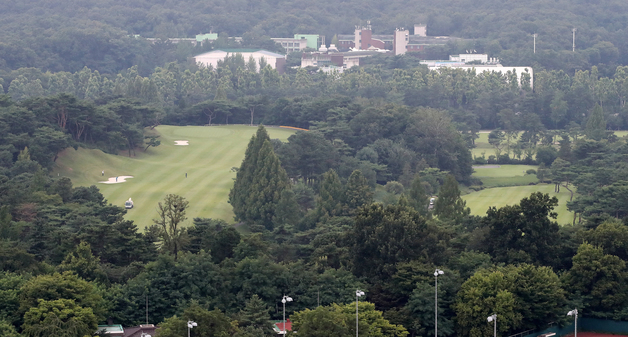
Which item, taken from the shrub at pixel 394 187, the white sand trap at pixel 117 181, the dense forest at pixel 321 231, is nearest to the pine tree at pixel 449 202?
the dense forest at pixel 321 231

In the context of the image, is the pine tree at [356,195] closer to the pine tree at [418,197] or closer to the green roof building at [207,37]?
the pine tree at [418,197]

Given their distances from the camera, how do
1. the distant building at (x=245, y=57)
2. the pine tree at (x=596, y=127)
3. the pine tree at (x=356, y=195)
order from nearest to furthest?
the pine tree at (x=356, y=195)
the pine tree at (x=596, y=127)
the distant building at (x=245, y=57)

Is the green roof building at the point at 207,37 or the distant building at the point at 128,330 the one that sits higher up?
the green roof building at the point at 207,37

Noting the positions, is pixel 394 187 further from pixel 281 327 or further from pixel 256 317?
pixel 256 317

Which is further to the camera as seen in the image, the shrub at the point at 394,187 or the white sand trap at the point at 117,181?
the shrub at the point at 394,187

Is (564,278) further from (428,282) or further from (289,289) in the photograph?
(289,289)

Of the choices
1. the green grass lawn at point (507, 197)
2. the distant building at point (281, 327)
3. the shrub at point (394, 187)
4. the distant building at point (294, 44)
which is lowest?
the green grass lawn at point (507, 197)

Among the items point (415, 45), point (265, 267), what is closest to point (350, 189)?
point (265, 267)
